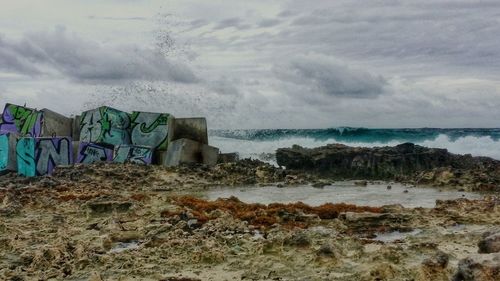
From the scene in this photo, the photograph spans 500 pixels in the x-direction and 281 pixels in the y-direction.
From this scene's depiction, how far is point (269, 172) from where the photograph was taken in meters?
24.0

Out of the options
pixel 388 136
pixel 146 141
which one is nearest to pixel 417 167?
pixel 146 141

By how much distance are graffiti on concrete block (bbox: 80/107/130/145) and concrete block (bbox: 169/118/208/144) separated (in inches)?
94.2

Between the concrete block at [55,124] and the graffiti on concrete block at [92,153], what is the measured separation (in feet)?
7.17

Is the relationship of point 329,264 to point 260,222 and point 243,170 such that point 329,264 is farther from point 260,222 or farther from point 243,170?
point 243,170

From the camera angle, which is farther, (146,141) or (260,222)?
(146,141)

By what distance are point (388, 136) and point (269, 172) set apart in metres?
49.9

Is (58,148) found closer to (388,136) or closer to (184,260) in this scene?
(184,260)

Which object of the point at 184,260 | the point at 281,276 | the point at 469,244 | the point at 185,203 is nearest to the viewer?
the point at 281,276

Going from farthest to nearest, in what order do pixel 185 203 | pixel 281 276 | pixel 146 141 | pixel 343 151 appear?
pixel 343 151, pixel 146 141, pixel 185 203, pixel 281 276

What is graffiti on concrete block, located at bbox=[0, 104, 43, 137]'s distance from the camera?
27016mm

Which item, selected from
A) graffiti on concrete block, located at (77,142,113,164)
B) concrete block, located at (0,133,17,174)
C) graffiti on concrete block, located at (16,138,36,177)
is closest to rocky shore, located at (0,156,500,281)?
graffiti on concrete block, located at (16,138,36,177)

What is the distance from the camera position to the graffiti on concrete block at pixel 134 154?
24.9 meters

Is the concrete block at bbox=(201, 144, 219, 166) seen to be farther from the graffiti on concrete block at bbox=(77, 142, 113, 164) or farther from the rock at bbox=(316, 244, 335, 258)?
the rock at bbox=(316, 244, 335, 258)

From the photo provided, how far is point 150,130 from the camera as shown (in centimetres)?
2578
